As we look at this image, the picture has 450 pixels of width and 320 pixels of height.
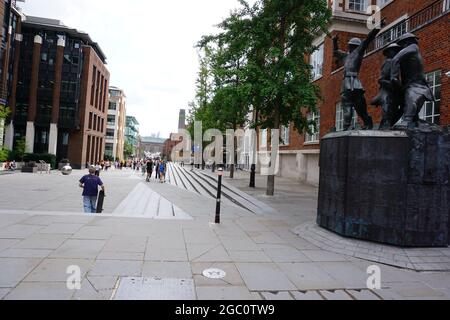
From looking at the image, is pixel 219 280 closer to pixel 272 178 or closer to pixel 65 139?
pixel 272 178

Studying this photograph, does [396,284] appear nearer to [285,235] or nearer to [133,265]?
[285,235]

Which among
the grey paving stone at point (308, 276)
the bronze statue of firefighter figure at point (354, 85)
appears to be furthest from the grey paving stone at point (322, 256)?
the bronze statue of firefighter figure at point (354, 85)

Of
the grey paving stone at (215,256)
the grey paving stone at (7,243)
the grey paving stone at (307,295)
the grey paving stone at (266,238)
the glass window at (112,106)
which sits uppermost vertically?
the glass window at (112,106)

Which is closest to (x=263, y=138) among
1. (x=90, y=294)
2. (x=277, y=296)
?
(x=277, y=296)

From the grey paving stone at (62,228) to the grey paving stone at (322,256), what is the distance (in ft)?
16.0

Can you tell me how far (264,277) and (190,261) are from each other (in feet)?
4.25

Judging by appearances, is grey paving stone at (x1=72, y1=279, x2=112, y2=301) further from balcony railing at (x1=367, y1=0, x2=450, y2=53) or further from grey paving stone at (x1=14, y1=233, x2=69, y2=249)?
balcony railing at (x1=367, y1=0, x2=450, y2=53)

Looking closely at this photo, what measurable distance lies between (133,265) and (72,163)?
4281 cm

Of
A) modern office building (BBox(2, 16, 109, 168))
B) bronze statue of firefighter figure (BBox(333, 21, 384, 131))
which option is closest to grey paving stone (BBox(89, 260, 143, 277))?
bronze statue of firefighter figure (BBox(333, 21, 384, 131))

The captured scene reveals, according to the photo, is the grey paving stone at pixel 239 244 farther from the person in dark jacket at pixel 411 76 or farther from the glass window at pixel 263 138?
the glass window at pixel 263 138

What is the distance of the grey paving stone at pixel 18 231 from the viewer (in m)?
6.42

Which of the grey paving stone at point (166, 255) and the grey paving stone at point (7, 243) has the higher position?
the grey paving stone at point (166, 255)

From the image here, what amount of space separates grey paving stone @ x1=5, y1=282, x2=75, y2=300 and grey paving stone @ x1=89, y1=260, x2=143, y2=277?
0.55 metres

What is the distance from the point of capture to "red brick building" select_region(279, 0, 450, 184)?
43.0 feet
